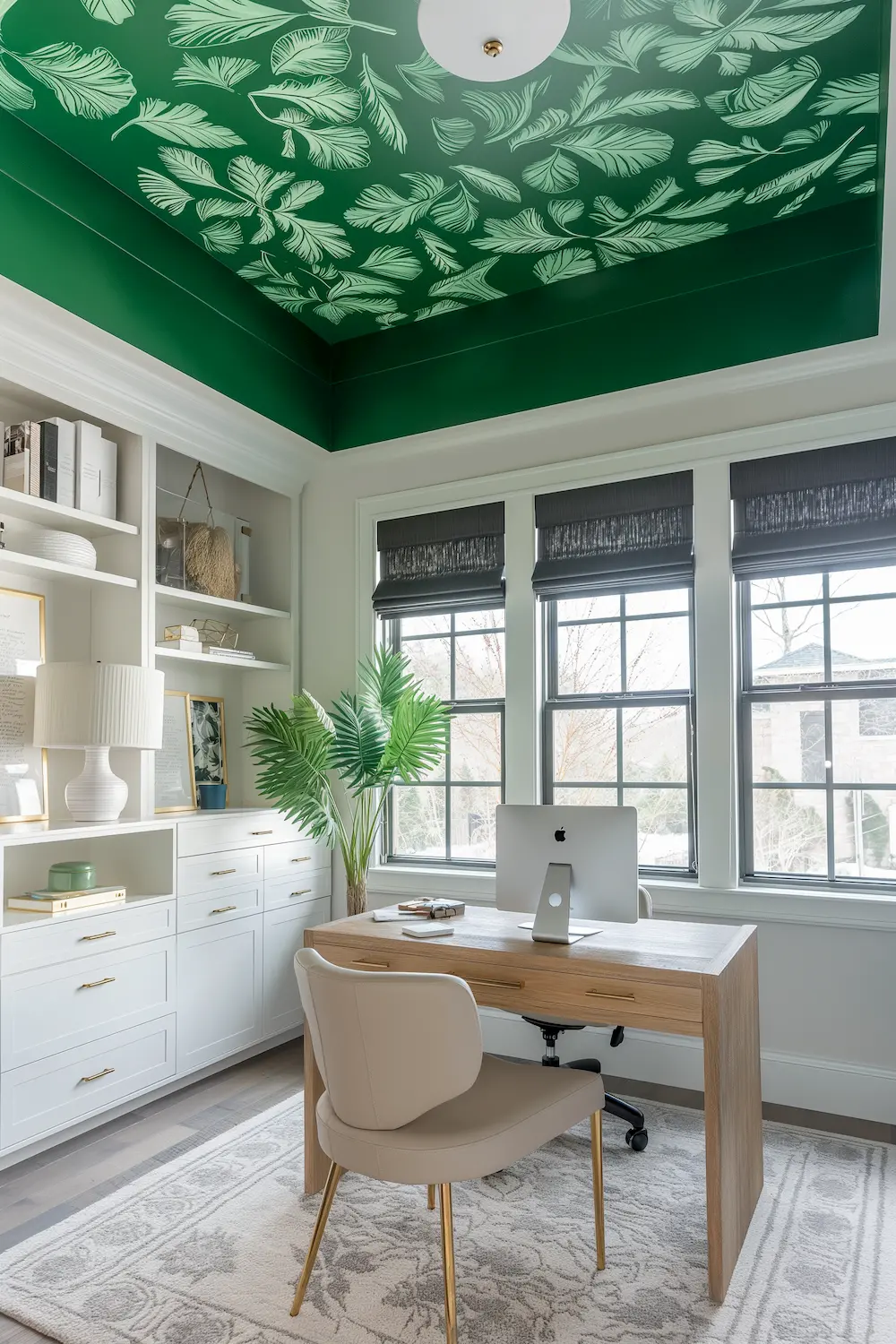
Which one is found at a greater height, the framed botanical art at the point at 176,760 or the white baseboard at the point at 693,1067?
the framed botanical art at the point at 176,760

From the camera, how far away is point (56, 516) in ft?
11.0

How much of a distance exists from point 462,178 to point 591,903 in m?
2.51

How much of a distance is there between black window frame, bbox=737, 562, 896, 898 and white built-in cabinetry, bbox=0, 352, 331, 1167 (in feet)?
6.77

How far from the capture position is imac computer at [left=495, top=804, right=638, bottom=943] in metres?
2.53

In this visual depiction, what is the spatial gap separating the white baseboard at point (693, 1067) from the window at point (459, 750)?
80cm

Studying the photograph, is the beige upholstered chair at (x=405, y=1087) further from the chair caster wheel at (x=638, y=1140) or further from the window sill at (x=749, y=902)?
the window sill at (x=749, y=902)

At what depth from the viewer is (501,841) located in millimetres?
2768

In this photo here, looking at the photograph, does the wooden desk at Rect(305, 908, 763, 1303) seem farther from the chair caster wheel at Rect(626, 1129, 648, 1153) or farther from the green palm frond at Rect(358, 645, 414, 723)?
the green palm frond at Rect(358, 645, 414, 723)

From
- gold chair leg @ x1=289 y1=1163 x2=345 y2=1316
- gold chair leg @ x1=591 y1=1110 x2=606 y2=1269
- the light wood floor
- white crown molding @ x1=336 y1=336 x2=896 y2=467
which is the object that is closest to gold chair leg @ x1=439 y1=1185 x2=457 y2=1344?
gold chair leg @ x1=289 y1=1163 x2=345 y2=1316

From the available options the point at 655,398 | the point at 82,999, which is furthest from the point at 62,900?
the point at 655,398

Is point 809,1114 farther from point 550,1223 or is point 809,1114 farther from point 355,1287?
point 355,1287

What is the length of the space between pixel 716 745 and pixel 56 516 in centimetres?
272

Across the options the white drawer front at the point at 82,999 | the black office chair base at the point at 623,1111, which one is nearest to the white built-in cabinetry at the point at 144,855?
the white drawer front at the point at 82,999

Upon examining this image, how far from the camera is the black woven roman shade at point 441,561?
4172 mm
